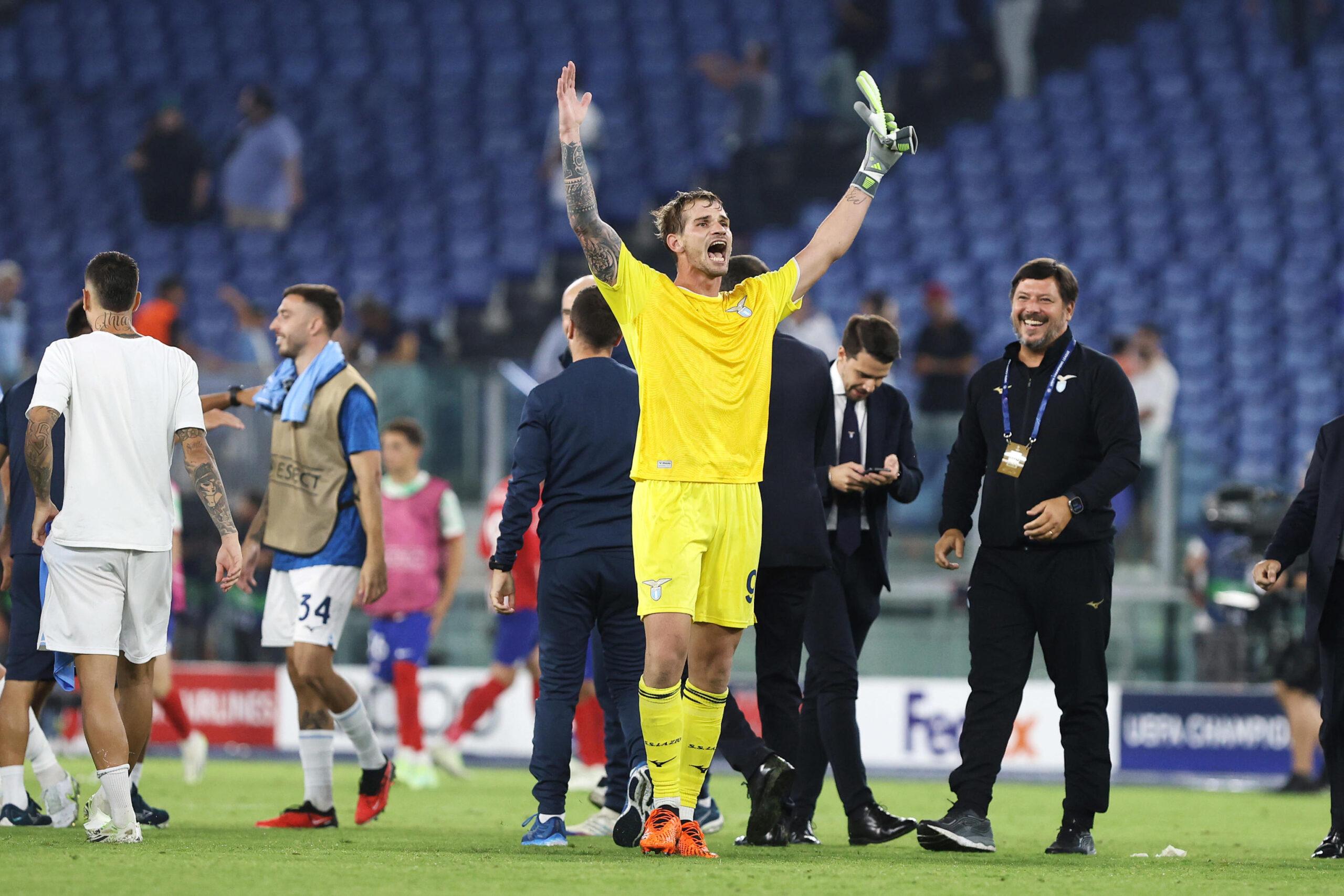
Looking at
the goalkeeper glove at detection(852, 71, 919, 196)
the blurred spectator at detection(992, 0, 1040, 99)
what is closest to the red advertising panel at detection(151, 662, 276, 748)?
the goalkeeper glove at detection(852, 71, 919, 196)

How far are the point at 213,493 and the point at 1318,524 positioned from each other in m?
4.45

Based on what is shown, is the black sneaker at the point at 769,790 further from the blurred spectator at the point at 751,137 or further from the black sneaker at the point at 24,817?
the blurred spectator at the point at 751,137

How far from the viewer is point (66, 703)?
593 inches

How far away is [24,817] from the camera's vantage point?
7715mm

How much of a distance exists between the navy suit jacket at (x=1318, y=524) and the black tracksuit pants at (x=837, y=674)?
5.55ft

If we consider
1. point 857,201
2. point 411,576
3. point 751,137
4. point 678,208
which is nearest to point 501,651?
point 411,576

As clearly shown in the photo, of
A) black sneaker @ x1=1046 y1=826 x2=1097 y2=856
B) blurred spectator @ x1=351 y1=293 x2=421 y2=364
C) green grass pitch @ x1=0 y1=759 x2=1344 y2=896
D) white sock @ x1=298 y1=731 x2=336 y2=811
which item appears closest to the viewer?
green grass pitch @ x1=0 y1=759 x2=1344 y2=896

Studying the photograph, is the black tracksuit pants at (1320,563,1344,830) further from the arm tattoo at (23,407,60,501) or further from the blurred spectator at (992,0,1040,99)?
the blurred spectator at (992,0,1040,99)

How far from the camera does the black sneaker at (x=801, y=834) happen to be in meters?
7.48

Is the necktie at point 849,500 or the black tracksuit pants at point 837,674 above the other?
the necktie at point 849,500

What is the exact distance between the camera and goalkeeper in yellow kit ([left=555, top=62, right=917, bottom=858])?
20.5 feet

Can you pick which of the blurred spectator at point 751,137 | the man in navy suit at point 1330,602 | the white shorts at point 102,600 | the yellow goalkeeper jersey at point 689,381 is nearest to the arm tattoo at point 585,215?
the yellow goalkeeper jersey at point 689,381

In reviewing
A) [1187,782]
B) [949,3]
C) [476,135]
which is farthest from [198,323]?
[1187,782]

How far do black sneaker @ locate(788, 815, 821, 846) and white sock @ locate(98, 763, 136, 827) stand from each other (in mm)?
2612
